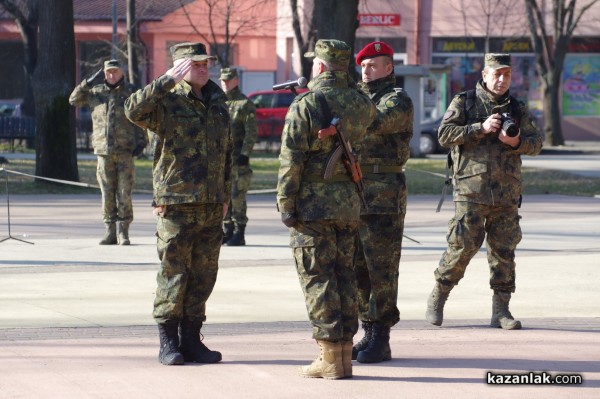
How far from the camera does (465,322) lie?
9500 mm

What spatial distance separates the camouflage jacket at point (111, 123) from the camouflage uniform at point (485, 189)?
558 centimetres

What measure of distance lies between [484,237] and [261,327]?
1.83 meters

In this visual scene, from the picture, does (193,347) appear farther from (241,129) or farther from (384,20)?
(384,20)

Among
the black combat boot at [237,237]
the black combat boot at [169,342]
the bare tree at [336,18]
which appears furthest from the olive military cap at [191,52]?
the bare tree at [336,18]

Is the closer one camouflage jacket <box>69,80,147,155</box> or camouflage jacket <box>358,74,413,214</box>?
camouflage jacket <box>358,74,413,214</box>

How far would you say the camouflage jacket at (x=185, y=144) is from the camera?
7.64m

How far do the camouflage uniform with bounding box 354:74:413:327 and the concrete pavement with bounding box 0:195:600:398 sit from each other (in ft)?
1.46

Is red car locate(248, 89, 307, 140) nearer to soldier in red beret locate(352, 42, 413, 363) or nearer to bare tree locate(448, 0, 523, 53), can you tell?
bare tree locate(448, 0, 523, 53)

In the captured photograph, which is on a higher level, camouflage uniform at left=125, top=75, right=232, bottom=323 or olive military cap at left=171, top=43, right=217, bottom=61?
olive military cap at left=171, top=43, right=217, bottom=61

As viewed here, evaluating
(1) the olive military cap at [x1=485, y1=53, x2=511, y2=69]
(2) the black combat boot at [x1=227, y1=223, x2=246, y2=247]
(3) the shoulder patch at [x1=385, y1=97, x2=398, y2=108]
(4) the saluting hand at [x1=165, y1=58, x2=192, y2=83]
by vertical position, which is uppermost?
(1) the olive military cap at [x1=485, y1=53, x2=511, y2=69]

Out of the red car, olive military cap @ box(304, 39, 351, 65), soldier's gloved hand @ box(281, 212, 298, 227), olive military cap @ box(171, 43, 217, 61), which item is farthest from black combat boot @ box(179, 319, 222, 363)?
Result: the red car

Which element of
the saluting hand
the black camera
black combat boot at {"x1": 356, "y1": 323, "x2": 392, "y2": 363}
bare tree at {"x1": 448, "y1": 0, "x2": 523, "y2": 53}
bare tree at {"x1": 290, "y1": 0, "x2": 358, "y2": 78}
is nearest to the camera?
the saluting hand

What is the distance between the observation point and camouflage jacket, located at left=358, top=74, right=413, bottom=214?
7.95 meters

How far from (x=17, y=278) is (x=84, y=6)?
135 ft
